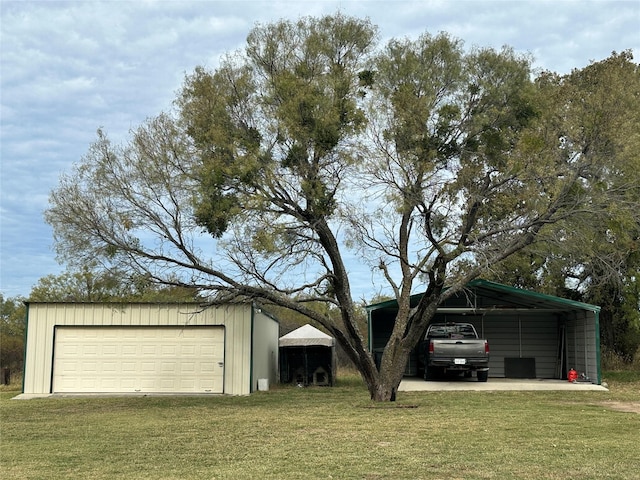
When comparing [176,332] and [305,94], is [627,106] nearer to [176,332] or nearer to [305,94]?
[305,94]

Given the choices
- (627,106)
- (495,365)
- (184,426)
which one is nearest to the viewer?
(184,426)

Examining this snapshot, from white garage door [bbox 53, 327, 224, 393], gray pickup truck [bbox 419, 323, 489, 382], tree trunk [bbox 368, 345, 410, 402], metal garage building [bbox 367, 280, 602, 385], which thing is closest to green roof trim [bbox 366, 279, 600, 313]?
metal garage building [bbox 367, 280, 602, 385]

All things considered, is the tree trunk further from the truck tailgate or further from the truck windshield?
the truck windshield

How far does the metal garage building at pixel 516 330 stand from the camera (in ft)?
78.2

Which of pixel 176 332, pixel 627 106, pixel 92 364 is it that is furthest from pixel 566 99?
pixel 92 364

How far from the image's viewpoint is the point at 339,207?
15602mm

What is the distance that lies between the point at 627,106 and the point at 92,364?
1571 cm

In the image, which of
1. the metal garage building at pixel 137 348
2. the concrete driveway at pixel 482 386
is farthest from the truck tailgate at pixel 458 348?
the metal garage building at pixel 137 348

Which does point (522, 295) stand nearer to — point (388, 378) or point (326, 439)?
point (388, 378)

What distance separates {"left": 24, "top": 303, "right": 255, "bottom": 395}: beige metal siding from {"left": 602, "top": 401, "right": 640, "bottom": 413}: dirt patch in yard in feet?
31.4

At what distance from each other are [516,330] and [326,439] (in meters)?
16.8

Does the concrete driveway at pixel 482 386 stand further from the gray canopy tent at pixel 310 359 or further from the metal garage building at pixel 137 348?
the metal garage building at pixel 137 348

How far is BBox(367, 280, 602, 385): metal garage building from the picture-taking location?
78.2 feet

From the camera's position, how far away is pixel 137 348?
68.1 ft
